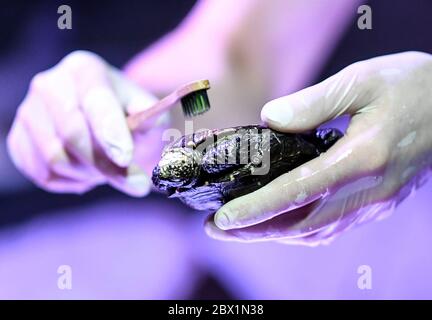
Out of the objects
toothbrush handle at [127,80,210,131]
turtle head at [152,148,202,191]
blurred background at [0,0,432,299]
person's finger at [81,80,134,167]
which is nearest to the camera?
turtle head at [152,148,202,191]

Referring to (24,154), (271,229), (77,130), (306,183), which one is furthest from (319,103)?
(24,154)

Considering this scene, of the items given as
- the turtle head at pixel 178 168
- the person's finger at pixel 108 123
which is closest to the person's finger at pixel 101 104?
the person's finger at pixel 108 123

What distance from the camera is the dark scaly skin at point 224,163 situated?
799 mm

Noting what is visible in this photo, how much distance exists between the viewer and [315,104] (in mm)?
903

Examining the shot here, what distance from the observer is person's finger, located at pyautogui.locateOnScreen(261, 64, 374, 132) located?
87 cm

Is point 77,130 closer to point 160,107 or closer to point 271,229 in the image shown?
point 160,107

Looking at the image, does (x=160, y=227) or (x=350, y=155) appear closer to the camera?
(x=350, y=155)

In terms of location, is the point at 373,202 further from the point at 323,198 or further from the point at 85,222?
the point at 85,222

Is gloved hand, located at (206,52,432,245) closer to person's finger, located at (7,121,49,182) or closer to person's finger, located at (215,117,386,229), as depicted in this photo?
person's finger, located at (215,117,386,229)

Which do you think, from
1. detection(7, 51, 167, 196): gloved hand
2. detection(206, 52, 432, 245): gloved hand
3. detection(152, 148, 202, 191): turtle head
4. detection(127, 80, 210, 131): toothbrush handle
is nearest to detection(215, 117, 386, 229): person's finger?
detection(206, 52, 432, 245): gloved hand

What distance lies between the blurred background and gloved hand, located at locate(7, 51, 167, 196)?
26mm

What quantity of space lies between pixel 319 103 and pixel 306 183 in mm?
144

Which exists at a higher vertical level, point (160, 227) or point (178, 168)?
point (178, 168)
